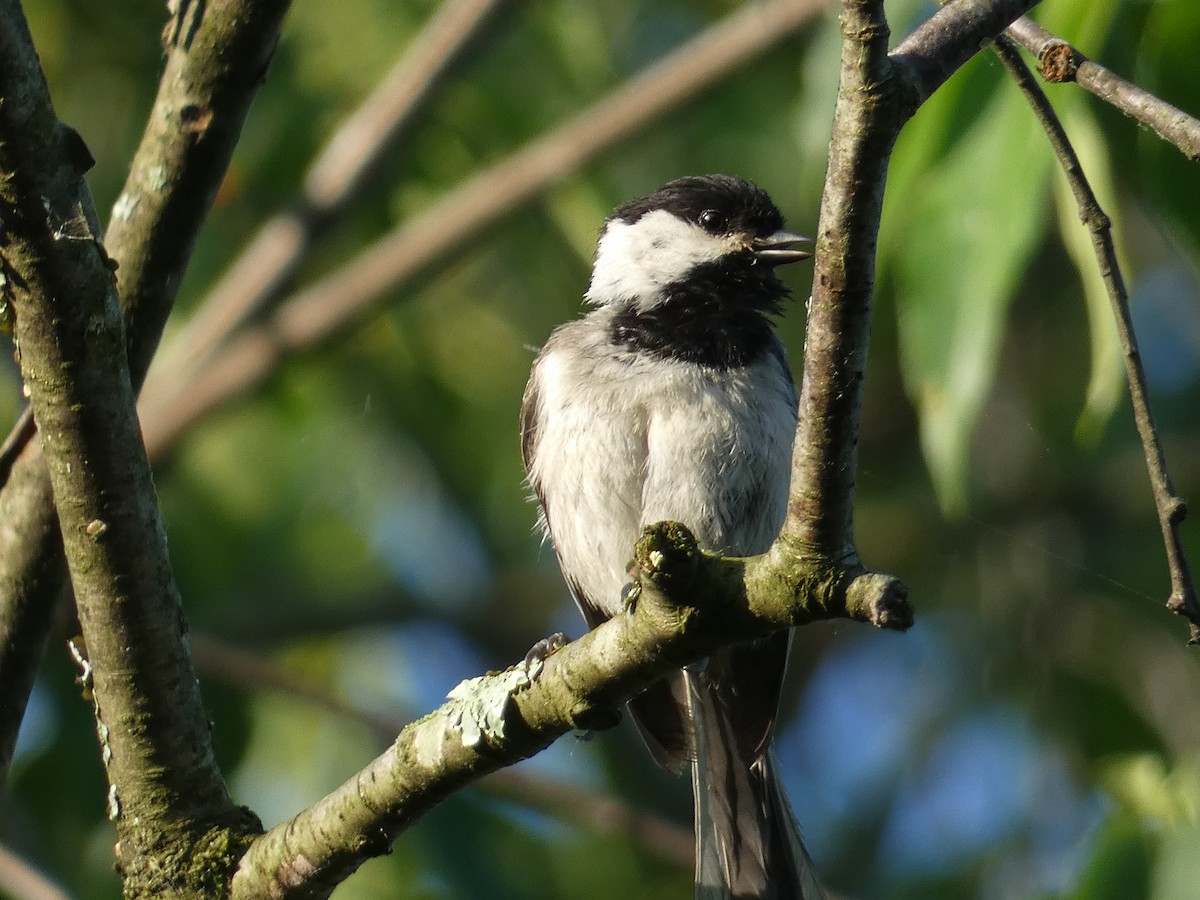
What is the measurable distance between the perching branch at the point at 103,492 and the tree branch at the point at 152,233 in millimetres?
192

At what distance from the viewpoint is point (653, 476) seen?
3145 millimetres

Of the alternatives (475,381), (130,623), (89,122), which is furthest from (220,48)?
(475,381)

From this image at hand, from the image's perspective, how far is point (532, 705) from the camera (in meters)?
1.99

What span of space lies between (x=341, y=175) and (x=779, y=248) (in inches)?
58.7

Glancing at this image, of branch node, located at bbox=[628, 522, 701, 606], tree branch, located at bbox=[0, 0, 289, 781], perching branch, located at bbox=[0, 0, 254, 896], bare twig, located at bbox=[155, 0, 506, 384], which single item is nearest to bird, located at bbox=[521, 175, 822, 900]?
bare twig, located at bbox=[155, 0, 506, 384]

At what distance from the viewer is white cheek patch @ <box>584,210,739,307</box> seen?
3475mm

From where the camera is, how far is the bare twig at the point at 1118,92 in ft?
5.76

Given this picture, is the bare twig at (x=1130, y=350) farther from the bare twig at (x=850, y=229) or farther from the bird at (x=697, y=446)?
the bird at (x=697, y=446)

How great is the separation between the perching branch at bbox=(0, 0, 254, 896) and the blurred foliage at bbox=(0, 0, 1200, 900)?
136cm

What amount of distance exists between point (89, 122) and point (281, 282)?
3.99 ft

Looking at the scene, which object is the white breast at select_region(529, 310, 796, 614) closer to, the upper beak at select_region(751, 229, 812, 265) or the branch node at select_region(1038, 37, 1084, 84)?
the upper beak at select_region(751, 229, 812, 265)

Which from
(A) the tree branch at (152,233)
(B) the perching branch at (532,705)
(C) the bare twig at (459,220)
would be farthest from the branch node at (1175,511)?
(C) the bare twig at (459,220)

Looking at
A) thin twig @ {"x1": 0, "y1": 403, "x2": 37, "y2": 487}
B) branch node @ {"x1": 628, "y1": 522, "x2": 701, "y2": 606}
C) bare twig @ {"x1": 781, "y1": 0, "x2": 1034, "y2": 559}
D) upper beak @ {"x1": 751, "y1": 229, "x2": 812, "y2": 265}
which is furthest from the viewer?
upper beak @ {"x1": 751, "y1": 229, "x2": 812, "y2": 265}

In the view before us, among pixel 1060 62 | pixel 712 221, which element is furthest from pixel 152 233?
pixel 712 221
